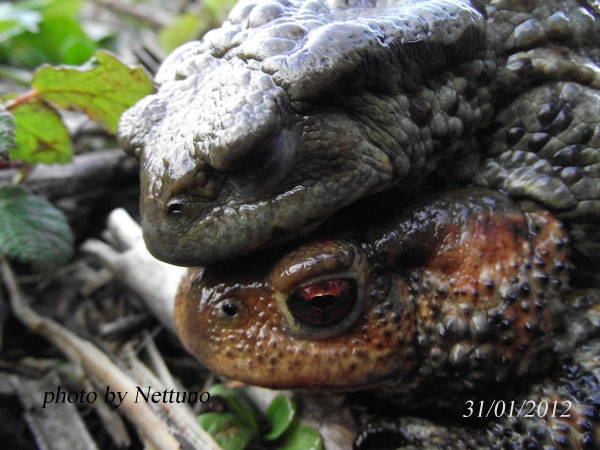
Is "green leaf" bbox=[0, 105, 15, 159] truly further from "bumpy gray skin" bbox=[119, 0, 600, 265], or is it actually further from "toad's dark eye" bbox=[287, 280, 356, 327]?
"toad's dark eye" bbox=[287, 280, 356, 327]

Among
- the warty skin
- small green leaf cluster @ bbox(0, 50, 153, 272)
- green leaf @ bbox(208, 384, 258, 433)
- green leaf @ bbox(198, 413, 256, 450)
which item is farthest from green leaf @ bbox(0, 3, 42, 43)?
green leaf @ bbox(198, 413, 256, 450)

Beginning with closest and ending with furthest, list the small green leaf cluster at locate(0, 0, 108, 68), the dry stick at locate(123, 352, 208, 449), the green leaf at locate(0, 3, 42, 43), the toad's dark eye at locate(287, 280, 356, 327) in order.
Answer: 1. the toad's dark eye at locate(287, 280, 356, 327)
2. the dry stick at locate(123, 352, 208, 449)
3. the green leaf at locate(0, 3, 42, 43)
4. the small green leaf cluster at locate(0, 0, 108, 68)

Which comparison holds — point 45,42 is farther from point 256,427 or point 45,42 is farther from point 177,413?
point 256,427

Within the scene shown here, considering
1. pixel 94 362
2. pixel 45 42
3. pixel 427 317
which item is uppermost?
pixel 45 42

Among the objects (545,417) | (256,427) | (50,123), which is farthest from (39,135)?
(545,417)

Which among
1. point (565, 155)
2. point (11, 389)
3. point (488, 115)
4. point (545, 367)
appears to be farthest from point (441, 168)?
point (11, 389)
